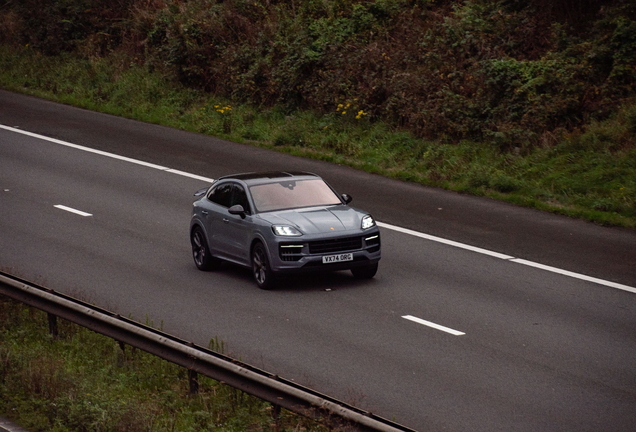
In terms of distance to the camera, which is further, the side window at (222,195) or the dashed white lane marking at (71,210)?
the dashed white lane marking at (71,210)

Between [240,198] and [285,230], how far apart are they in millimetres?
1514

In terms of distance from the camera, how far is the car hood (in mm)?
14094

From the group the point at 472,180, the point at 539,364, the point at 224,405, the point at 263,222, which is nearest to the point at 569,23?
the point at 472,180

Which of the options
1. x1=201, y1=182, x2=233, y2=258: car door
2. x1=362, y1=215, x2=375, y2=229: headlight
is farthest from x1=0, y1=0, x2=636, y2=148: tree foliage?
x1=201, y1=182, x2=233, y2=258: car door

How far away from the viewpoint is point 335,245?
46.1 feet

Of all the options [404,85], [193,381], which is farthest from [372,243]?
[404,85]

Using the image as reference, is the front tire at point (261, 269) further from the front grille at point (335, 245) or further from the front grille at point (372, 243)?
the front grille at point (372, 243)

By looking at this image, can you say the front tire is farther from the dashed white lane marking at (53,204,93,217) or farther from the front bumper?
the dashed white lane marking at (53,204,93,217)

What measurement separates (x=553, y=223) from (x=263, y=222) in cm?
661

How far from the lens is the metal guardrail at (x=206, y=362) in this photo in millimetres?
7832

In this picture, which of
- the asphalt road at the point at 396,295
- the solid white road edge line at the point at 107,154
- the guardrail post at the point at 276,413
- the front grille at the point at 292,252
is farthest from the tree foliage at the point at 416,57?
the guardrail post at the point at 276,413

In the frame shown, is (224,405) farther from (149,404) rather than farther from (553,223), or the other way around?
(553,223)

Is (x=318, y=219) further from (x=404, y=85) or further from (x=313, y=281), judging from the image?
(x=404, y=85)

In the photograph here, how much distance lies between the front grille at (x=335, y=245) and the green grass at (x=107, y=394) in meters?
3.65
